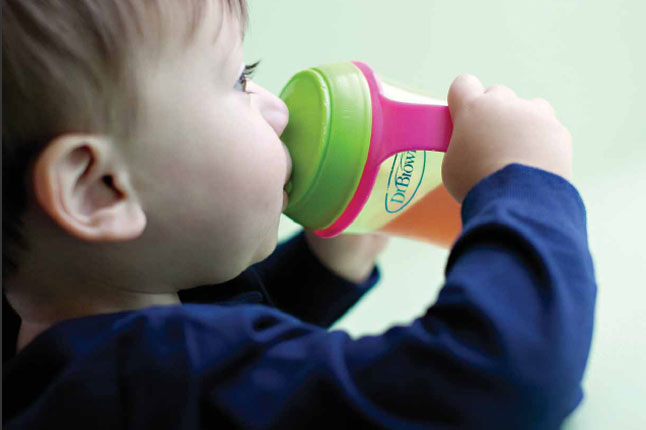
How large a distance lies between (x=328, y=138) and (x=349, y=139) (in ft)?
0.05

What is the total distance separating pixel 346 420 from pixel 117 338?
0.15 metres

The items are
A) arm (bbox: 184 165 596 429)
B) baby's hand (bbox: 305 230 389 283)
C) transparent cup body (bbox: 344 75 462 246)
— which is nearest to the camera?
arm (bbox: 184 165 596 429)

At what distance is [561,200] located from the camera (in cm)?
43

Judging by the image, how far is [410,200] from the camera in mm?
624

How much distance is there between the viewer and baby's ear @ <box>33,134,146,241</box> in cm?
40

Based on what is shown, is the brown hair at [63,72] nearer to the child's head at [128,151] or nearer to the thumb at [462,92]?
the child's head at [128,151]

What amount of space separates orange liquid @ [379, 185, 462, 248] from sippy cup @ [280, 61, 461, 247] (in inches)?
2.6

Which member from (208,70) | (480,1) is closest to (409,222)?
(208,70)

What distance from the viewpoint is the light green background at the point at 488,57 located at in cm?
92

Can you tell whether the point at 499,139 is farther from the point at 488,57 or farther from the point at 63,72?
the point at 488,57

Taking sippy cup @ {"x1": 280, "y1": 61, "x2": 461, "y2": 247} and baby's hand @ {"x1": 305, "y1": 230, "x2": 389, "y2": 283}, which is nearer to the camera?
sippy cup @ {"x1": 280, "y1": 61, "x2": 461, "y2": 247}

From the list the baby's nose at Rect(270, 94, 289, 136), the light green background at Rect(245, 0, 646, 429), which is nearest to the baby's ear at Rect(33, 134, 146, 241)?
the baby's nose at Rect(270, 94, 289, 136)

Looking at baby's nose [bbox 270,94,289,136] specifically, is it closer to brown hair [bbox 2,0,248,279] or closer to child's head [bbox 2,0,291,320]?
child's head [bbox 2,0,291,320]

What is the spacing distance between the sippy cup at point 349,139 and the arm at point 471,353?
14 centimetres
